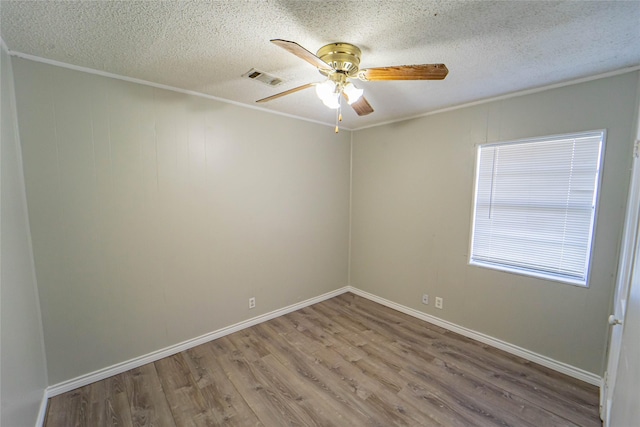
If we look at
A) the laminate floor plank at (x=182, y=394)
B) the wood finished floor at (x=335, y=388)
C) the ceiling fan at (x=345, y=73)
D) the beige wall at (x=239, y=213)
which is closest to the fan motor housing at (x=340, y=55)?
the ceiling fan at (x=345, y=73)

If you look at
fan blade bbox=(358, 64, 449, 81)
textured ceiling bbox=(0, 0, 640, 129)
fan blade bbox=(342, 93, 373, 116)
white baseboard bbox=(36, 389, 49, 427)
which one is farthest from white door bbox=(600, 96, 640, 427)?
white baseboard bbox=(36, 389, 49, 427)

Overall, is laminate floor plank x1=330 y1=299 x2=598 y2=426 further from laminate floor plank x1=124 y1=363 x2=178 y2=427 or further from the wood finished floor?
laminate floor plank x1=124 y1=363 x2=178 y2=427

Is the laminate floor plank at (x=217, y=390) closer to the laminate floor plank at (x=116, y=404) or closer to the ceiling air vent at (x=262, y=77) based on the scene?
the laminate floor plank at (x=116, y=404)

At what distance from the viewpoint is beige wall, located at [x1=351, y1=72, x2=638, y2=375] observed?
2.00m

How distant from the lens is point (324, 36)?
4.99ft

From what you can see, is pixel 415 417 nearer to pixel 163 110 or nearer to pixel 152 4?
pixel 152 4

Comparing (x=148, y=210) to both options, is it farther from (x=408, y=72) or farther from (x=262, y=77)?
(x=408, y=72)

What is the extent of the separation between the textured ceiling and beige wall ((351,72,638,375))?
322 millimetres

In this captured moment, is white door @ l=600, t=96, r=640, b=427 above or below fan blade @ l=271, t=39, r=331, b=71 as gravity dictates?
below

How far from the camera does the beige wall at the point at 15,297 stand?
1306 millimetres

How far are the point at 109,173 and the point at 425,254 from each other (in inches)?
130

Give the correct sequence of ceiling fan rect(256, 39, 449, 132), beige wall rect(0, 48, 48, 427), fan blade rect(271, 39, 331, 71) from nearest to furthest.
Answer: fan blade rect(271, 39, 331, 71) < beige wall rect(0, 48, 48, 427) < ceiling fan rect(256, 39, 449, 132)

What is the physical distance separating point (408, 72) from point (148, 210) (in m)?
2.34

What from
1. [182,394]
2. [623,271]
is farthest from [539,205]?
[182,394]
